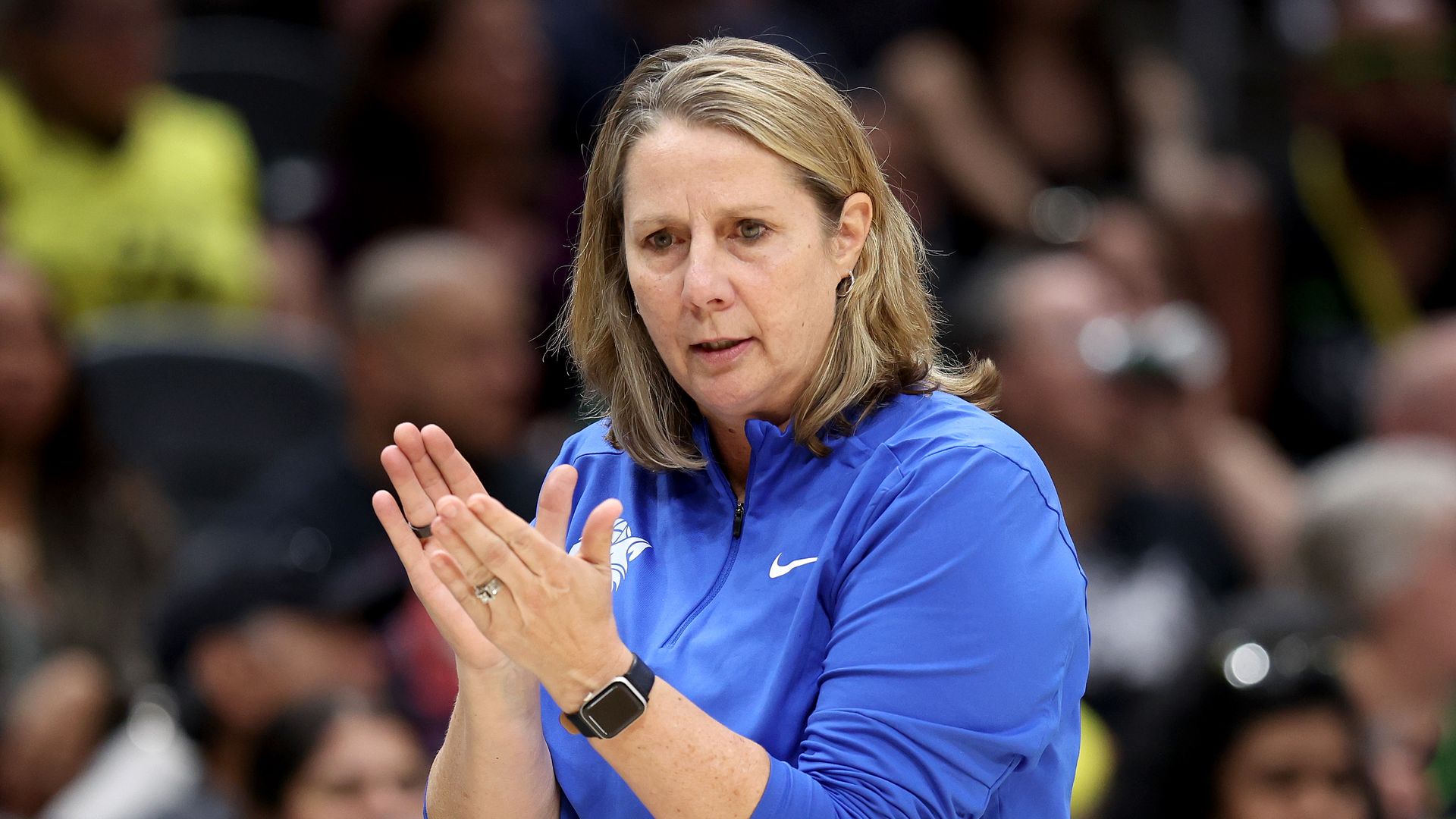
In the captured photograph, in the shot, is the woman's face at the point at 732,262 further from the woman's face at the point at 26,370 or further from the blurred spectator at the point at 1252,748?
the woman's face at the point at 26,370

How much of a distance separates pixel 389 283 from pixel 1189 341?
2.09 metres

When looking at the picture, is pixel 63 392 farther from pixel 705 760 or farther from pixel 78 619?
pixel 705 760

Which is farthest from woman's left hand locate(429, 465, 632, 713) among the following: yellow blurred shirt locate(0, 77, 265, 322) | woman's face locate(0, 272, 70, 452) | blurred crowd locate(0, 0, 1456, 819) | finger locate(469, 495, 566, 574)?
yellow blurred shirt locate(0, 77, 265, 322)

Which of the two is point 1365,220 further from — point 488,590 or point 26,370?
point 488,590

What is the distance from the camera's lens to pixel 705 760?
5.34ft

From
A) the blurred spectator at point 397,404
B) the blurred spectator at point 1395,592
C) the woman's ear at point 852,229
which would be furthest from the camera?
the blurred spectator at point 397,404

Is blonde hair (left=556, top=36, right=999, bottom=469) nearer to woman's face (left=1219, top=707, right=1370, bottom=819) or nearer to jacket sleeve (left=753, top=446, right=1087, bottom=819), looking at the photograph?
jacket sleeve (left=753, top=446, right=1087, bottom=819)

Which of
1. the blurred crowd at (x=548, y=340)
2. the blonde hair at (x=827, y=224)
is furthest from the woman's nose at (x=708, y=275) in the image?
the blurred crowd at (x=548, y=340)

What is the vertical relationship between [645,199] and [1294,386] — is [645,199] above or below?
above

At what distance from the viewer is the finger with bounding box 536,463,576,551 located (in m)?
1.68

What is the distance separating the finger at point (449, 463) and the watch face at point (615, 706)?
26cm

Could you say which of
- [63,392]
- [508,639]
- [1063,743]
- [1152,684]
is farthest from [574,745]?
[63,392]

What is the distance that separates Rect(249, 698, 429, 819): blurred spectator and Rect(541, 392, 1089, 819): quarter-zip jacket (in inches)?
67.4

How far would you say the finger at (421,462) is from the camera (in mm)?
1785
